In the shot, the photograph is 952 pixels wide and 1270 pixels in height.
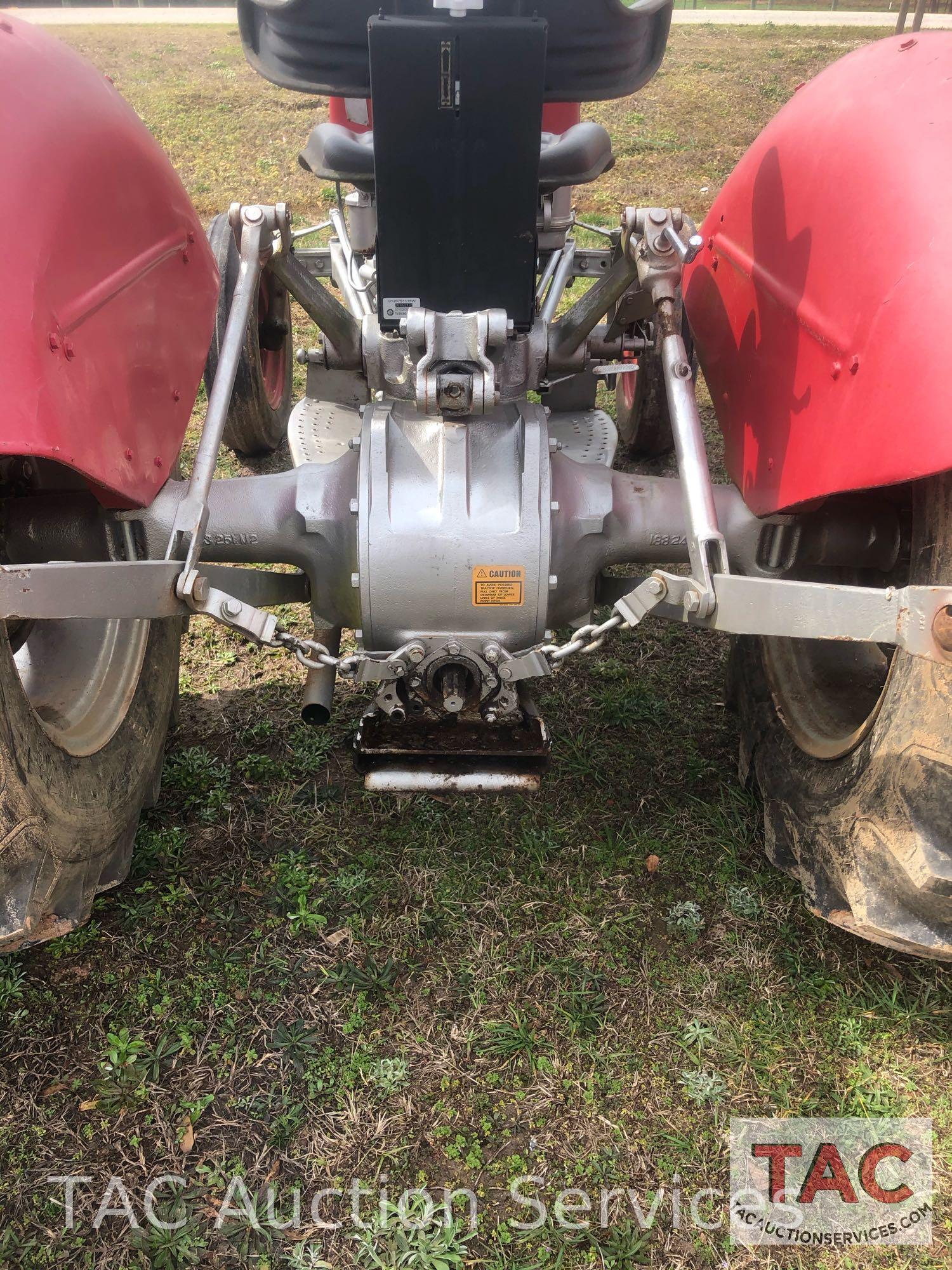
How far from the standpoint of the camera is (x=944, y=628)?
1.25 m

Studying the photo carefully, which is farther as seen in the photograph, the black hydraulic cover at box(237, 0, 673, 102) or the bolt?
the black hydraulic cover at box(237, 0, 673, 102)

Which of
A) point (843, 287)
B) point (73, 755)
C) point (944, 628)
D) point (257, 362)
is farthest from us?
point (257, 362)

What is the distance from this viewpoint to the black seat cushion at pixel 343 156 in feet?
6.40

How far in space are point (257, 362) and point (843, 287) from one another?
2.06 meters

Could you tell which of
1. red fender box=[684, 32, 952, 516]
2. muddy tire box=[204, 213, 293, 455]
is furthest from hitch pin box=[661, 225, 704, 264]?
muddy tire box=[204, 213, 293, 455]

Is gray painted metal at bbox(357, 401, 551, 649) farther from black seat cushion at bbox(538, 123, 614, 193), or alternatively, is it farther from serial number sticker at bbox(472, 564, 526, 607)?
black seat cushion at bbox(538, 123, 614, 193)

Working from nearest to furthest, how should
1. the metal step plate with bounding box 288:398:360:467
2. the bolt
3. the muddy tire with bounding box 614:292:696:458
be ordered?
the bolt
the metal step plate with bounding box 288:398:360:467
the muddy tire with bounding box 614:292:696:458

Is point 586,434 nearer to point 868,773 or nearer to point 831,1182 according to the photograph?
point 868,773

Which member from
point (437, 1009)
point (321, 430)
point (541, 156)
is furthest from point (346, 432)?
point (437, 1009)

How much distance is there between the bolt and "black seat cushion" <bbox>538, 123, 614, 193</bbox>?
4.24 ft

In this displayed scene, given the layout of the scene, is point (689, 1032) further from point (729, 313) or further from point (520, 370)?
point (729, 313)

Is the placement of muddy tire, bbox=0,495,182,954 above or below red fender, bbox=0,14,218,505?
below

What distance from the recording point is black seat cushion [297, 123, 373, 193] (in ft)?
6.40

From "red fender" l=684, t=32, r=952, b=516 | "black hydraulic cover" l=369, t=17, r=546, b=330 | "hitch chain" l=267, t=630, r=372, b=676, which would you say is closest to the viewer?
"red fender" l=684, t=32, r=952, b=516
